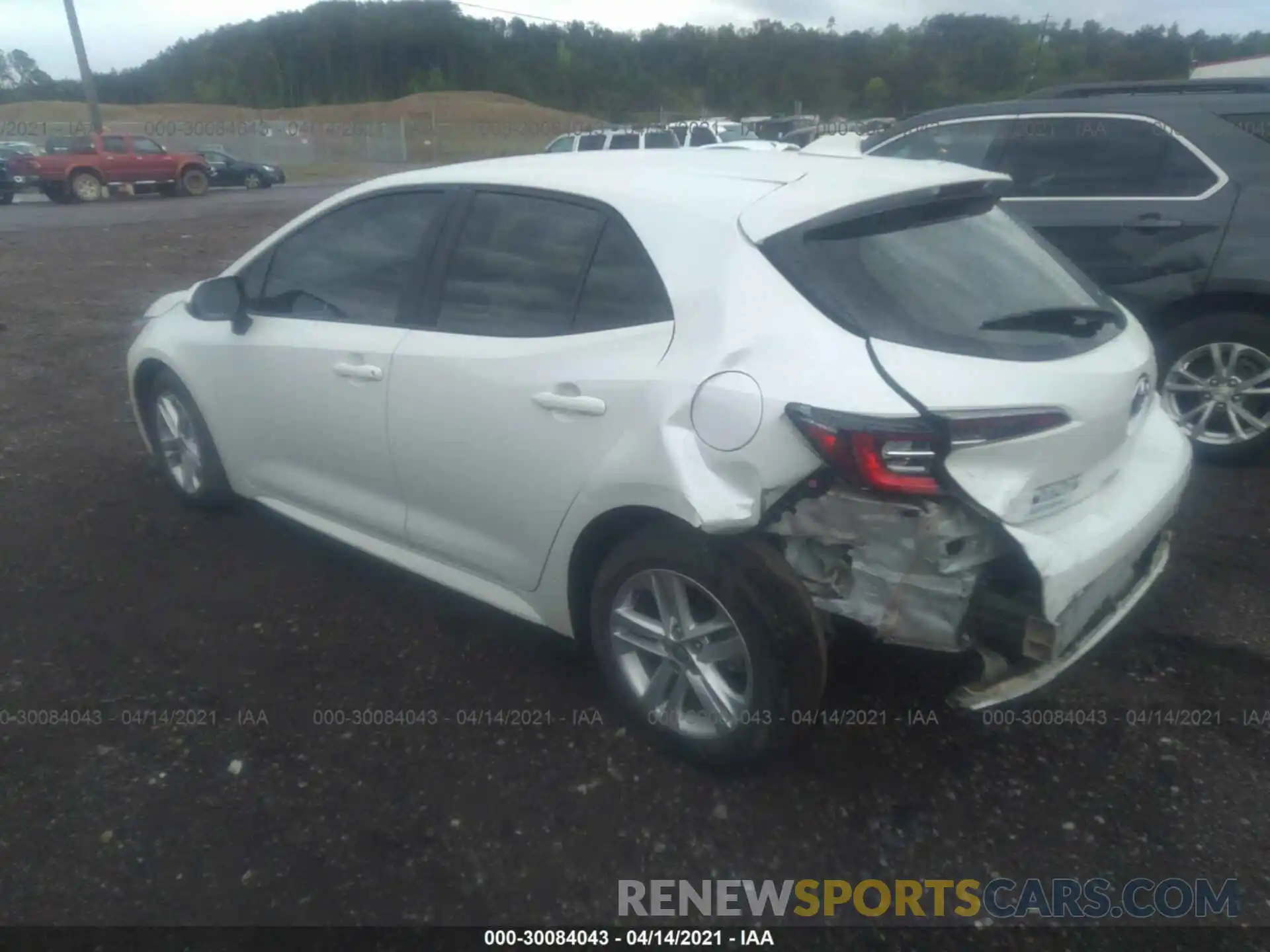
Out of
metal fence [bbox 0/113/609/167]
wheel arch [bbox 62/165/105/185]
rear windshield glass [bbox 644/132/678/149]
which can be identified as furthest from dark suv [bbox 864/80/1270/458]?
metal fence [bbox 0/113/609/167]

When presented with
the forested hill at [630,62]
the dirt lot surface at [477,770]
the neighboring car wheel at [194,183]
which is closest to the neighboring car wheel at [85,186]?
the neighboring car wheel at [194,183]

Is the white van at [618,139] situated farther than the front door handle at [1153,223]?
Yes

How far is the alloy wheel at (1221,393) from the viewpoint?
16.2 feet

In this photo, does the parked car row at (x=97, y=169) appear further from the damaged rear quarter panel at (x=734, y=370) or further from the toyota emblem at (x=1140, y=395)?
the toyota emblem at (x=1140, y=395)

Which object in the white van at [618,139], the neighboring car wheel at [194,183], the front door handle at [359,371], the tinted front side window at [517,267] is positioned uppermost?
the tinted front side window at [517,267]

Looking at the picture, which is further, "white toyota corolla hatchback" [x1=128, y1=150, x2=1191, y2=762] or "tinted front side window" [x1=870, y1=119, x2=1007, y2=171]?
"tinted front side window" [x1=870, y1=119, x2=1007, y2=171]

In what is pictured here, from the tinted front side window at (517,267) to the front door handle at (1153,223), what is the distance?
334 centimetres

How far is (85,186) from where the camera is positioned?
2673 cm

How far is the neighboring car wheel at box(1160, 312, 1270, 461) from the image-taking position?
193 inches

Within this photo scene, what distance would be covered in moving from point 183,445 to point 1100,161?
4806 millimetres

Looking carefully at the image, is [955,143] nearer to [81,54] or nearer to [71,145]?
[71,145]

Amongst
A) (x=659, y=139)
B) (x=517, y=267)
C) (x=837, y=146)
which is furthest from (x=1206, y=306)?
(x=659, y=139)

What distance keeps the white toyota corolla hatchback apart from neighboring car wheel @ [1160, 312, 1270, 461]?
2062mm

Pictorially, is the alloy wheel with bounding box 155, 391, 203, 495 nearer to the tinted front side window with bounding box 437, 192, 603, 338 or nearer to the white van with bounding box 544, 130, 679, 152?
the tinted front side window with bounding box 437, 192, 603, 338
